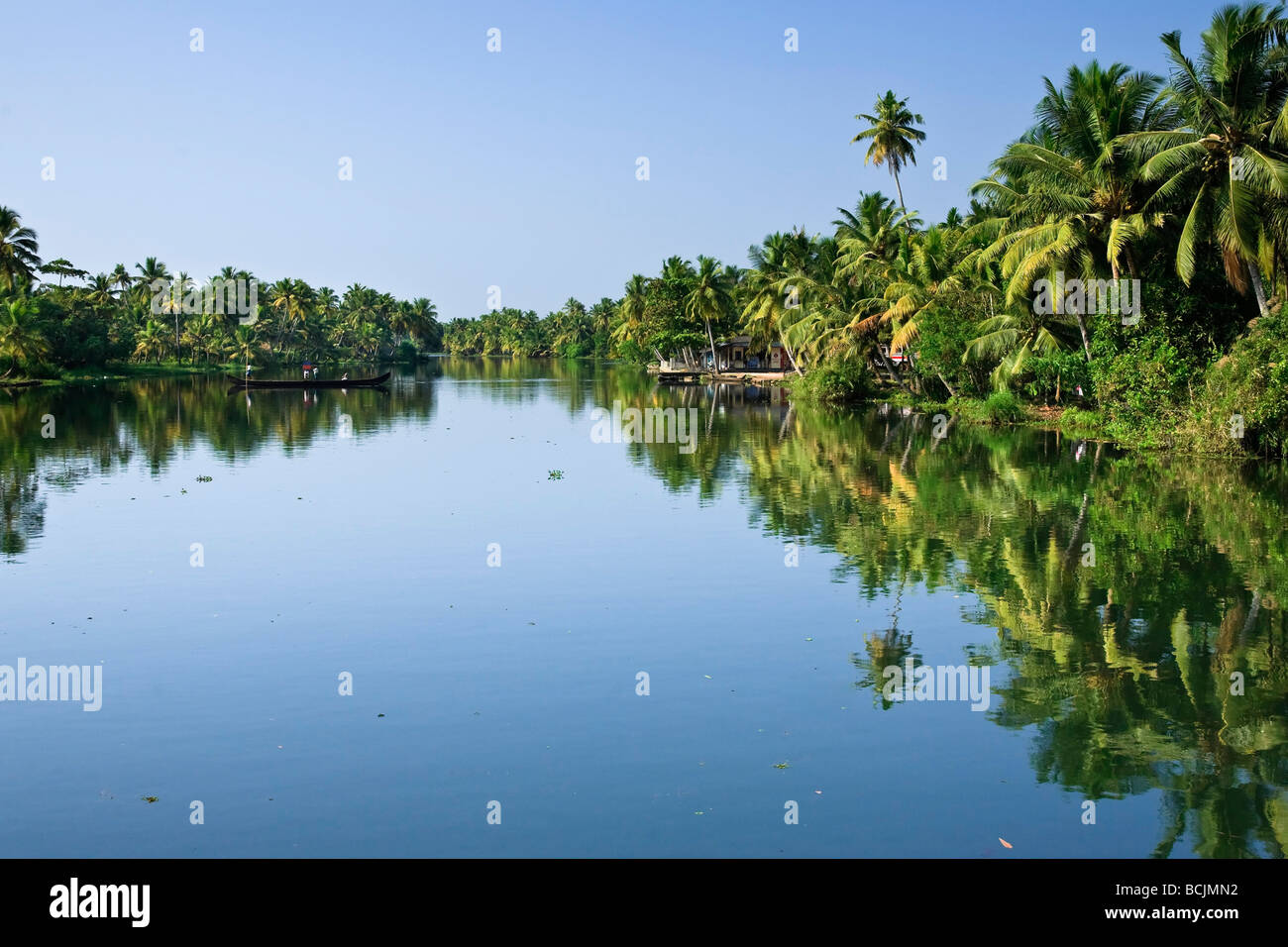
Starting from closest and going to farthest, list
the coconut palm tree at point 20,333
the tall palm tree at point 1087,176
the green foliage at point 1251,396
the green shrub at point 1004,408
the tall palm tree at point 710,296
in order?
the green foliage at point 1251,396 → the tall palm tree at point 1087,176 → the green shrub at point 1004,408 → the coconut palm tree at point 20,333 → the tall palm tree at point 710,296

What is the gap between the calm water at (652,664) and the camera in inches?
336

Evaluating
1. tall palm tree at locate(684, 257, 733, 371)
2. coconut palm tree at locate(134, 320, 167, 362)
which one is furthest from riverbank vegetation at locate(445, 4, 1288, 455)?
coconut palm tree at locate(134, 320, 167, 362)

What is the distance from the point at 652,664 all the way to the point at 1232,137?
25.6 meters

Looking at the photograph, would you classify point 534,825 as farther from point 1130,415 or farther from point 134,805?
point 1130,415

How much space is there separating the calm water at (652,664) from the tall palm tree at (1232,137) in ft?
21.1

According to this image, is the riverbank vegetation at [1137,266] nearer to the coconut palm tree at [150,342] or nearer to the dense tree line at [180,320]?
the dense tree line at [180,320]

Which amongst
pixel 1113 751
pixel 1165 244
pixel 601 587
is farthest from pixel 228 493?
pixel 1165 244

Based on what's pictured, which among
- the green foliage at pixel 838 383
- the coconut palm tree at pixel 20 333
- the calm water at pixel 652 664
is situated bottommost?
the calm water at pixel 652 664

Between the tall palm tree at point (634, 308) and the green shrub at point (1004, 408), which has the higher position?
the tall palm tree at point (634, 308)

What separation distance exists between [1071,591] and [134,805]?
504 inches

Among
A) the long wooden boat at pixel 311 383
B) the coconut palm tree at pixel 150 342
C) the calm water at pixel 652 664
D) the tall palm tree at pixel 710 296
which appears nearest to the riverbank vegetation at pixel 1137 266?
the calm water at pixel 652 664

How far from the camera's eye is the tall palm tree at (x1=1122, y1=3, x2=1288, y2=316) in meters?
28.1

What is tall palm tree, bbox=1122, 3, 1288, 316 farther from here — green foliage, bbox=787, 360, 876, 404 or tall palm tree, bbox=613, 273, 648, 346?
tall palm tree, bbox=613, 273, 648, 346

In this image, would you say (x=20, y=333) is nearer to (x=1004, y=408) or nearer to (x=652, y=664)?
(x=1004, y=408)
